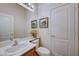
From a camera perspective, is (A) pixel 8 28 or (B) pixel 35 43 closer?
(A) pixel 8 28

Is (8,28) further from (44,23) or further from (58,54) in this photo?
(58,54)

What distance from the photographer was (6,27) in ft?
4.11

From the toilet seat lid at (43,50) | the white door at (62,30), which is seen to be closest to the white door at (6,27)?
the toilet seat lid at (43,50)

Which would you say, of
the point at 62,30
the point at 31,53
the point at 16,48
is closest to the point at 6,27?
the point at 16,48

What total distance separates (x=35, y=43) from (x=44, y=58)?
259mm

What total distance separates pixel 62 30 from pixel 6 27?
81 cm

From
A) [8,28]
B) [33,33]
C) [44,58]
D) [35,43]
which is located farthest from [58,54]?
[8,28]

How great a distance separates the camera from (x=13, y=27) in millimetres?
1305

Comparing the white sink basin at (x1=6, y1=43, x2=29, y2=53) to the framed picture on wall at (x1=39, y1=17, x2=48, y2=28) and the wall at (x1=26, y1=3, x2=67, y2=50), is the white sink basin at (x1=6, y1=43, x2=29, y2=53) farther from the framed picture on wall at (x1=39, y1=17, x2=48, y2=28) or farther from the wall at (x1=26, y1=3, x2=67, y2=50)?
the framed picture on wall at (x1=39, y1=17, x2=48, y2=28)

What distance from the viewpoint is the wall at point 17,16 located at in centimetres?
125

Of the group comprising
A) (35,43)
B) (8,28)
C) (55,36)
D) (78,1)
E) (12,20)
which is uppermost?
(78,1)

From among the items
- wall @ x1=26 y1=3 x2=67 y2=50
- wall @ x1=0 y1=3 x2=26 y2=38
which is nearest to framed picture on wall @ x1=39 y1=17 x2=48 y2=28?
wall @ x1=26 y1=3 x2=67 y2=50

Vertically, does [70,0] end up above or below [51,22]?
above

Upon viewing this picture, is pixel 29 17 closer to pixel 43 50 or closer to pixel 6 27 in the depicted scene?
pixel 6 27
